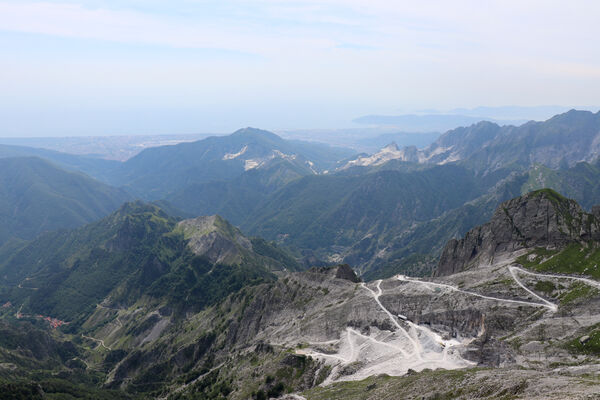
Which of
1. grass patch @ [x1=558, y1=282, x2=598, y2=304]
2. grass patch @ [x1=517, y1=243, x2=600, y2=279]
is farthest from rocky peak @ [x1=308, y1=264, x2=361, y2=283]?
grass patch @ [x1=558, y1=282, x2=598, y2=304]

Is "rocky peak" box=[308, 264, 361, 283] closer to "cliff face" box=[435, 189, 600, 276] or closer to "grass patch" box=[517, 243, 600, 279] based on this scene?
"cliff face" box=[435, 189, 600, 276]

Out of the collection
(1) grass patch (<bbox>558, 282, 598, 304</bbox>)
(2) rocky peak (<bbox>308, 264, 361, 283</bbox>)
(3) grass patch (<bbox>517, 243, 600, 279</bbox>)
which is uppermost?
(3) grass patch (<bbox>517, 243, 600, 279</bbox>)

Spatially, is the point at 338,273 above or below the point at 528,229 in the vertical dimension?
below

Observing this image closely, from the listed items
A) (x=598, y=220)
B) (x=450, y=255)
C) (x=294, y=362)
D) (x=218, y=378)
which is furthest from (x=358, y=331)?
(x=598, y=220)

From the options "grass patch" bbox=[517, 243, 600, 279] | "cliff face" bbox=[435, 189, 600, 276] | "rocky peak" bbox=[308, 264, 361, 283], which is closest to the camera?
"grass patch" bbox=[517, 243, 600, 279]

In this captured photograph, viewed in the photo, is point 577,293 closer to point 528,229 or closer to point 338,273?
point 528,229

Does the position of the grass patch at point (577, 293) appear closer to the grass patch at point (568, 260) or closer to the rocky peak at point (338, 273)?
the grass patch at point (568, 260)

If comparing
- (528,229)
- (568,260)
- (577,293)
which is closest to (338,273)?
(528,229)

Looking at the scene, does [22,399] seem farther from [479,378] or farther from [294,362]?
[479,378]
